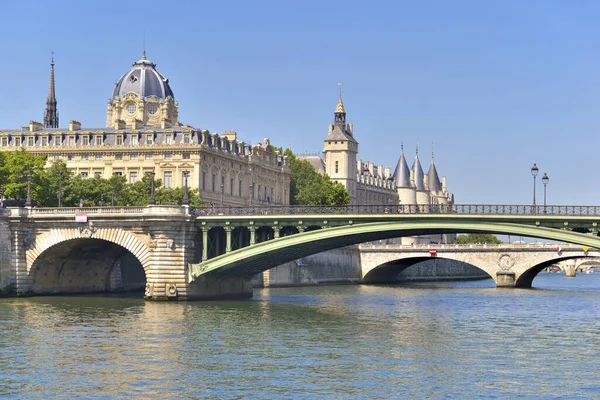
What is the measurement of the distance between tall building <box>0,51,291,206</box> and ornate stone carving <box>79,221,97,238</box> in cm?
3459

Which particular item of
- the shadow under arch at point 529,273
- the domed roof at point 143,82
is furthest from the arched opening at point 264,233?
the domed roof at point 143,82

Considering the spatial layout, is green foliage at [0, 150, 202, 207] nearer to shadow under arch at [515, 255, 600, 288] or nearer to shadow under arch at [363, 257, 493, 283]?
shadow under arch at [363, 257, 493, 283]

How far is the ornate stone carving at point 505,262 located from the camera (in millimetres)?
119000

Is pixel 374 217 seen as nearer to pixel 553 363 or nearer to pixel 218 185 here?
pixel 553 363

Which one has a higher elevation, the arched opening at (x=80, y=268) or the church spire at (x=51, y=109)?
the church spire at (x=51, y=109)

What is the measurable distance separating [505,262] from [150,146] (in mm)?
38586

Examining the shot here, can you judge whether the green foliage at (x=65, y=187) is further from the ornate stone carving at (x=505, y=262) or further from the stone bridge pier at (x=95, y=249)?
the ornate stone carving at (x=505, y=262)

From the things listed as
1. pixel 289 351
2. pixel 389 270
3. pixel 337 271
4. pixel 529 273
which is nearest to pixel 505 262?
pixel 529 273

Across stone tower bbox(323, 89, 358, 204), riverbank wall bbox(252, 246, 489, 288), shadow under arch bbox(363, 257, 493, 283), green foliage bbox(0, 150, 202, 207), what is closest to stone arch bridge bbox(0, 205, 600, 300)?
green foliage bbox(0, 150, 202, 207)

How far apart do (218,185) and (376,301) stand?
133 feet

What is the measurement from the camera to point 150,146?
119 metres

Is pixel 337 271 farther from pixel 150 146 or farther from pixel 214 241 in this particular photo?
pixel 214 241

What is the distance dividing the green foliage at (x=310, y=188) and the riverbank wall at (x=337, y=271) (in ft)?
43.0

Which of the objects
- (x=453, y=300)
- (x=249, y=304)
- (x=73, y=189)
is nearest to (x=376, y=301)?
(x=453, y=300)
